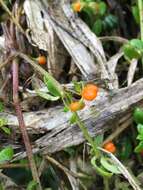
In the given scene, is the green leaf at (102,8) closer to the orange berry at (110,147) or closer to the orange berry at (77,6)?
the orange berry at (77,6)

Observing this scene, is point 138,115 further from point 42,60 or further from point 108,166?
point 42,60

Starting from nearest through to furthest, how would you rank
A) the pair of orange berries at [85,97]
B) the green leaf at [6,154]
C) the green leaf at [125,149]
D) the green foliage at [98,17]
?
the pair of orange berries at [85,97], the green leaf at [6,154], the green leaf at [125,149], the green foliage at [98,17]

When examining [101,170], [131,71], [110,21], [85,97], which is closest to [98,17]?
[110,21]

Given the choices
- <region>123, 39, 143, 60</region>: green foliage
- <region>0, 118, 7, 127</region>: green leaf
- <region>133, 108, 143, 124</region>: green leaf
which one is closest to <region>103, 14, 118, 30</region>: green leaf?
<region>123, 39, 143, 60</region>: green foliage

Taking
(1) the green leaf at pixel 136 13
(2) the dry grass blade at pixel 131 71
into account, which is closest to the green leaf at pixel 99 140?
(2) the dry grass blade at pixel 131 71

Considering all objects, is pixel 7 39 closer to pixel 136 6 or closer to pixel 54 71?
pixel 54 71

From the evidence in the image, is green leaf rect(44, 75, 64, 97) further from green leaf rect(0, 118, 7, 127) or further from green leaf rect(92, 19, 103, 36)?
green leaf rect(92, 19, 103, 36)

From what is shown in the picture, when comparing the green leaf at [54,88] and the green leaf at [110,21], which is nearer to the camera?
the green leaf at [54,88]

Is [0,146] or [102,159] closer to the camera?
[102,159]

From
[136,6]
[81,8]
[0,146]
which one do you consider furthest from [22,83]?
[136,6]
